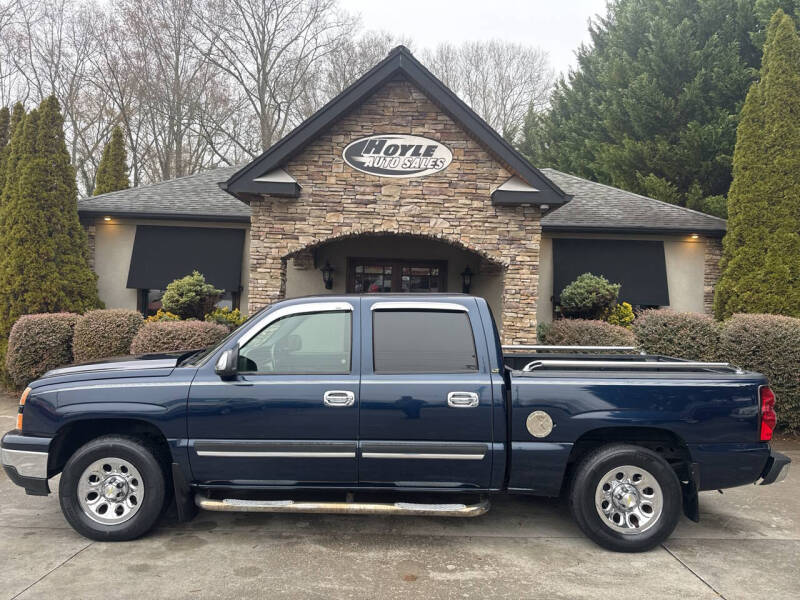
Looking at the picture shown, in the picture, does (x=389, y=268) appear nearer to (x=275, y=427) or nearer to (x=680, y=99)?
(x=275, y=427)

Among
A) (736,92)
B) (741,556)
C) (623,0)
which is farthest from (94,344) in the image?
(623,0)

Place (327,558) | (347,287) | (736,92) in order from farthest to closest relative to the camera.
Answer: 1. (736,92)
2. (347,287)
3. (327,558)

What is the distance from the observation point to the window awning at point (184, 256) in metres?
11.9

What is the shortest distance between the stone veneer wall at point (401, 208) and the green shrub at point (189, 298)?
1078mm

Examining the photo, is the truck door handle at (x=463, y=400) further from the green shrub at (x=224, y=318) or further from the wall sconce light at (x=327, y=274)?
the wall sconce light at (x=327, y=274)

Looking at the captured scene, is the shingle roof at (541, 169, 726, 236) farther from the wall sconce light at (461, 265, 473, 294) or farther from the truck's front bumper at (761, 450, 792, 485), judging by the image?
the truck's front bumper at (761, 450, 792, 485)

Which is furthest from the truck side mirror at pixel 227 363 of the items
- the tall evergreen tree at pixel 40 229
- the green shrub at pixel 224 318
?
the tall evergreen tree at pixel 40 229

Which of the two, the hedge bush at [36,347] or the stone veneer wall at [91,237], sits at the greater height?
the stone veneer wall at [91,237]

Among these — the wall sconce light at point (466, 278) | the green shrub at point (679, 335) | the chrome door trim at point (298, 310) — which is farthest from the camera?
the wall sconce light at point (466, 278)

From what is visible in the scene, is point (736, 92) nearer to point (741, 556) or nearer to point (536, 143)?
point (536, 143)

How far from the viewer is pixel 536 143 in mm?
28031

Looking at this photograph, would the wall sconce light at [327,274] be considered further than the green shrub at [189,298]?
Yes

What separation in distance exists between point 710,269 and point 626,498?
1017 centimetres

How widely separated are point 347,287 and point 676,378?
31.1ft
